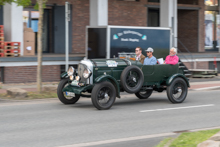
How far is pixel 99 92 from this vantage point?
34.1 ft

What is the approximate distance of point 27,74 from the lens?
1761cm

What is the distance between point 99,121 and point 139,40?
968cm

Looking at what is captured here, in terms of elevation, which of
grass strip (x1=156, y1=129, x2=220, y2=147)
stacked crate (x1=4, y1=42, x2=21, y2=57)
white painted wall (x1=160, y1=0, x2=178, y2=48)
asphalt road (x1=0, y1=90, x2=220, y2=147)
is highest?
white painted wall (x1=160, y1=0, x2=178, y2=48)

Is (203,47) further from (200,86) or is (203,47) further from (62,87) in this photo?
(62,87)

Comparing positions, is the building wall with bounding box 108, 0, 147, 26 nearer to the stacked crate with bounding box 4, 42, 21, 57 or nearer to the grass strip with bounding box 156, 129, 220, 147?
the stacked crate with bounding box 4, 42, 21, 57

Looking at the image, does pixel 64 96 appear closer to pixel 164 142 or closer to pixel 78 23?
pixel 164 142

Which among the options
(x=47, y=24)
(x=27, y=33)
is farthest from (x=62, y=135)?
(x=47, y=24)

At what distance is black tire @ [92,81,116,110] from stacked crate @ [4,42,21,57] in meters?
7.89

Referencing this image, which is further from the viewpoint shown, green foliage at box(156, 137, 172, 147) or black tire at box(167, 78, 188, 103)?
black tire at box(167, 78, 188, 103)

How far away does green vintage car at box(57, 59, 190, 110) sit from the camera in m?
10.5

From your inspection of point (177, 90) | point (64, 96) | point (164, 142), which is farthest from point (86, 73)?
point (164, 142)

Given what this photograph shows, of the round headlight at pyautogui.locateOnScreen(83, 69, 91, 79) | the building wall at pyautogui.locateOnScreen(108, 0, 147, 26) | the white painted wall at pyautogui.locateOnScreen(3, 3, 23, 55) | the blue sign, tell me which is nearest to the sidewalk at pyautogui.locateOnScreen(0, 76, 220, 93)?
the blue sign

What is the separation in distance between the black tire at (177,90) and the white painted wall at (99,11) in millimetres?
9427

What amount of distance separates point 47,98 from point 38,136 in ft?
18.5
